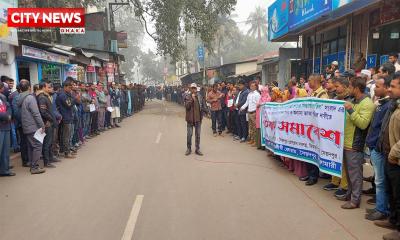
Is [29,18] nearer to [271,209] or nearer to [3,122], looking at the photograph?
[3,122]

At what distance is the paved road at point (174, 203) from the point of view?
497cm

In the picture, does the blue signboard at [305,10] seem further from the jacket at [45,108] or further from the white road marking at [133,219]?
the white road marking at [133,219]

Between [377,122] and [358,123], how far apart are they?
38cm

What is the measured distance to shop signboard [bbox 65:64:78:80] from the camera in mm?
18766

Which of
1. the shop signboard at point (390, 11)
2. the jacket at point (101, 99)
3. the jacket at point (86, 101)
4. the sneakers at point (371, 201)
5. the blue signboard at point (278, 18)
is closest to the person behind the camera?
the sneakers at point (371, 201)

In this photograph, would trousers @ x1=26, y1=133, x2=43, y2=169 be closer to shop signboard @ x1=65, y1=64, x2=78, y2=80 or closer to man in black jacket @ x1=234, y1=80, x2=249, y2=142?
man in black jacket @ x1=234, y1=80, x2=249, y2=142

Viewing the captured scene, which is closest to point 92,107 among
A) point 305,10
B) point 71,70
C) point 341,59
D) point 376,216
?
point 71,70

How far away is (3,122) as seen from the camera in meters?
8.27

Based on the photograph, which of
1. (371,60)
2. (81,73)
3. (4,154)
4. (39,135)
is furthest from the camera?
(81,73)

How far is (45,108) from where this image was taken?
9.00 metres

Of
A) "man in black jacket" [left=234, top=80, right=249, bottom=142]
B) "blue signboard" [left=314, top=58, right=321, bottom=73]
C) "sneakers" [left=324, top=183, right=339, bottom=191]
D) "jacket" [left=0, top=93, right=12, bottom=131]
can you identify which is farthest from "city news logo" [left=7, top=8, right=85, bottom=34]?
"sneakers" [left=324, top=183, right=339, bottom=191]

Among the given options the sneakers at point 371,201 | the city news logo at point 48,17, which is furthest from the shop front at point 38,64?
the sneakers at point 371,201

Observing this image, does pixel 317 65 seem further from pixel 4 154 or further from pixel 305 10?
pixel 4 154

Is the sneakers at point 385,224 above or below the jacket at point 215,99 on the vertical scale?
below
